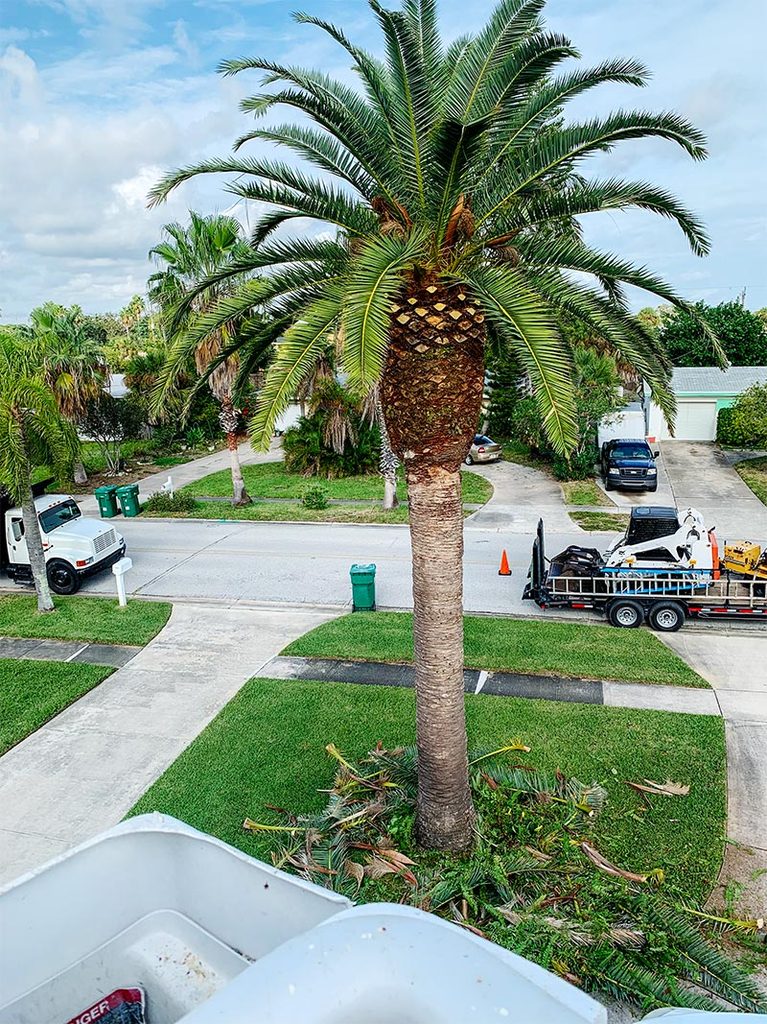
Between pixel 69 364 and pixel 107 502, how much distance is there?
550cm

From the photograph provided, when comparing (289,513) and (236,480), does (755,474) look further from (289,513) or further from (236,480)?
(236,480)

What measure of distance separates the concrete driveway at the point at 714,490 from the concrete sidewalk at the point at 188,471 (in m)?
12.9

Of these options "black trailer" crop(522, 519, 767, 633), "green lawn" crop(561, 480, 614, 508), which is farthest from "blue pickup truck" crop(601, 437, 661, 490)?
"black trailer" crop(522, 519, 767, 633)

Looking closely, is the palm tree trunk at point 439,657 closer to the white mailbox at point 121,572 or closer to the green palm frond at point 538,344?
the green palm frond at point 538,344

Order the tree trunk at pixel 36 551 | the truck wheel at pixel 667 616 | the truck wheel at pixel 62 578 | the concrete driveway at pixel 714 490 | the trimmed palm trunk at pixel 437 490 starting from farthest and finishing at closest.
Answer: the concrete driveway at pixel 714 490 < the truck wheel at pixel 62 578 < the tree trunk at pixel 36 551 < the truck wheel at pixel 667 616 < the trimmed palm trunk at pixel 437 490

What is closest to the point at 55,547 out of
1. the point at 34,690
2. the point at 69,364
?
the point at 34,690

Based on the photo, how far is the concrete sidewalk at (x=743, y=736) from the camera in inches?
270

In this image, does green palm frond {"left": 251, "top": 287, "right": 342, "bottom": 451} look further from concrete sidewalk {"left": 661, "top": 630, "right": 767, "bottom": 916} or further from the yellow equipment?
the yellow equipment

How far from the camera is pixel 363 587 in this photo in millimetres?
13461

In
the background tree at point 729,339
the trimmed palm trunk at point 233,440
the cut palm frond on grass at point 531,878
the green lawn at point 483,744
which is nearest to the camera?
the cut palm frond on grass at point 531,878

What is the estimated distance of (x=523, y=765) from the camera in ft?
27.0

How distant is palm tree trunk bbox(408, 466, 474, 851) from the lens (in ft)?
21.7

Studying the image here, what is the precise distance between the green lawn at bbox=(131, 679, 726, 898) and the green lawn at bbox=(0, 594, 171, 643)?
11.2ft

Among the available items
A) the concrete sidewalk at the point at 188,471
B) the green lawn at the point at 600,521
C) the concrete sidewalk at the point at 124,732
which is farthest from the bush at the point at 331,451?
the concrete sidewalk at the point at 124,732
